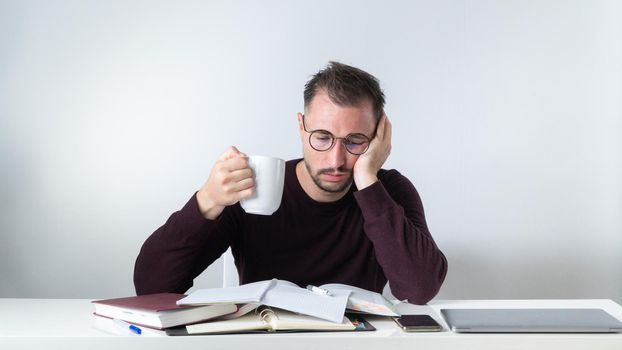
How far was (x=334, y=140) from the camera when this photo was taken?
153 cm

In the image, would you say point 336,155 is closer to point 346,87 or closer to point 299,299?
point 346,87

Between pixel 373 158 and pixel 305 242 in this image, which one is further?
pixel 305 242

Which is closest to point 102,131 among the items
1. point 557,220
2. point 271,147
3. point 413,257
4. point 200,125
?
point 200,125

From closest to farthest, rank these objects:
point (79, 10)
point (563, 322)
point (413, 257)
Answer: point (563, 322)
point (413, 257)
point (79, 10)

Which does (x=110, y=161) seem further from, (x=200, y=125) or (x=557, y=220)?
(x=557, y=220)

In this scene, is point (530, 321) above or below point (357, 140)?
below

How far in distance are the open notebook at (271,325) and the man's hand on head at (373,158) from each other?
1.70 feet

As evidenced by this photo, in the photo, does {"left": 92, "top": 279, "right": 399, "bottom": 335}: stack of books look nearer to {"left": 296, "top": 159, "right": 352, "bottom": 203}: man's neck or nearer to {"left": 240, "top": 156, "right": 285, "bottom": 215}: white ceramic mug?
{"left": 240, "top": 156, "right": 285, "bottom": 215}: white ceramic mug

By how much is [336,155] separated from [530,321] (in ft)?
2.12

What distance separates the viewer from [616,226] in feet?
8.66

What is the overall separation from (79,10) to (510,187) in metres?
1.94

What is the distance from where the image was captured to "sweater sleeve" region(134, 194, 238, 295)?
143 centimetres

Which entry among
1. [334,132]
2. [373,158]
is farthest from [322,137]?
[373,158]

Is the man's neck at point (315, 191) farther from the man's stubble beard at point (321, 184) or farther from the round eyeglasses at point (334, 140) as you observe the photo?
the round eyeglasses at point (334, 140)
